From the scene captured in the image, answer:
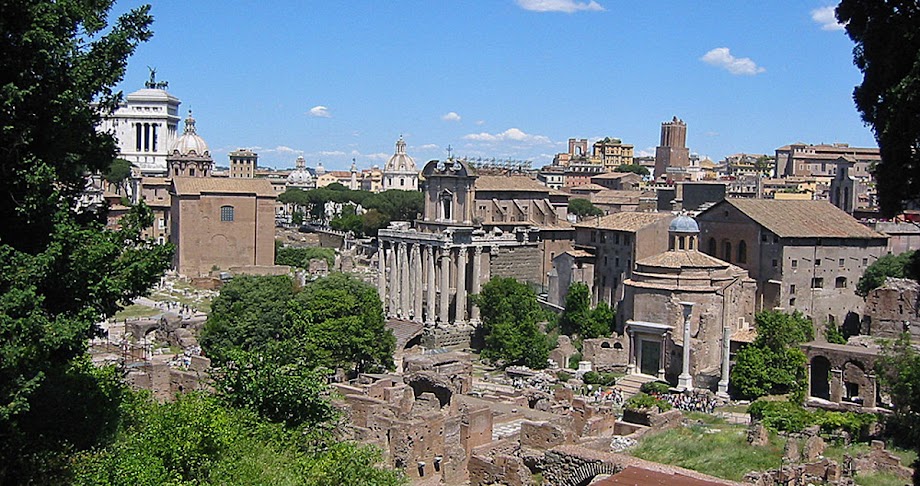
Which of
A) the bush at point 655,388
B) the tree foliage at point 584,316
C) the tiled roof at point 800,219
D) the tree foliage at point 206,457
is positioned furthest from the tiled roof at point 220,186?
the tree foliage at point 206,457

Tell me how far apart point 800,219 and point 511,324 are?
562 inches

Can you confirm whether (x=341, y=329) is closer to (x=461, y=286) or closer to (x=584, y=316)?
(x=461, y=286)

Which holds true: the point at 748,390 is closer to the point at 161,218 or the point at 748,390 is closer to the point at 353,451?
the point at 353,451

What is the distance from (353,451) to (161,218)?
7522cm

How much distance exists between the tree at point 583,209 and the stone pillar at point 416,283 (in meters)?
34.2

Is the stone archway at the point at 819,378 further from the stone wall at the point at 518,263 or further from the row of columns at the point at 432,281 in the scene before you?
the stone wall at the point at 518,263

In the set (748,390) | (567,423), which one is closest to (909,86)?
(567,423)

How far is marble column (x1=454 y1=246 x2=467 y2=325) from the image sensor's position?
54281 millimetres

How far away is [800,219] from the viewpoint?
156 feet

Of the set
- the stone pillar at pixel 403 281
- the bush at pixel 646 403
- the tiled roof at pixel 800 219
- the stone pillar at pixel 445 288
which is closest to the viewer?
the bush at pixel 646 403

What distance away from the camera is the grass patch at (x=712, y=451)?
84.8 ft

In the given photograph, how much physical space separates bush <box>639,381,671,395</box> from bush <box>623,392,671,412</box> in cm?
268

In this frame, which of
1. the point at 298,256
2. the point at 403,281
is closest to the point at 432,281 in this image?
the point at 403,281

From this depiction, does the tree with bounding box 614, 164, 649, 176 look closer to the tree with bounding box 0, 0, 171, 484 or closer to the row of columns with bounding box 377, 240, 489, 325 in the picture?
the row of columns with bounding box 377, 240, 489, 325
